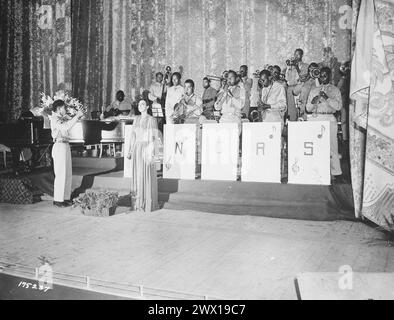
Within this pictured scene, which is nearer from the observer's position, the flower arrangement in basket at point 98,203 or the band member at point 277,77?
the flower arrangement in basket at point 98,203

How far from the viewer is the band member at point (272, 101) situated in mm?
6797

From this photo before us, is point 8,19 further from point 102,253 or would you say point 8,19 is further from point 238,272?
point 238,272

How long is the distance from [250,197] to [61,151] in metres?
3.00

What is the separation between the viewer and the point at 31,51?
450 inches

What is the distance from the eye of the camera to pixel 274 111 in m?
6.81

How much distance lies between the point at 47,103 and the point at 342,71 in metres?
5.48

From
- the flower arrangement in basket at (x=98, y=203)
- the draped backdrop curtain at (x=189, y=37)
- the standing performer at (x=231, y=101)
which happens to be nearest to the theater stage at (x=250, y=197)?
the flower arrangement in basket at (x=98, y=203)

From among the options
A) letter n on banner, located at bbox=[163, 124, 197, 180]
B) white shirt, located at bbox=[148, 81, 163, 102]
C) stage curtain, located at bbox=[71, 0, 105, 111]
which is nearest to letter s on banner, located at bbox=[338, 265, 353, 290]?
letter n on banner, located at bbox=[163, 124, 197, 180]

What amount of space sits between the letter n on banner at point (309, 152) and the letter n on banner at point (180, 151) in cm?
153

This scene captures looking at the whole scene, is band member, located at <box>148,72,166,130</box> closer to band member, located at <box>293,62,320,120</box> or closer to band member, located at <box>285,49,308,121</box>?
band member, located at <box>285,49,308,121</box>

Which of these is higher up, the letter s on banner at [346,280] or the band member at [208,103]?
the band member at [208,103]

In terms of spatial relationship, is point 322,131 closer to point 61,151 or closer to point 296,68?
point 296,68

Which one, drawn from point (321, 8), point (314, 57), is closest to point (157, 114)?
point (314, 57)

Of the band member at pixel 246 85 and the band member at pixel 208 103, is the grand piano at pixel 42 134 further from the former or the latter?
the band member at pixel 246 85
